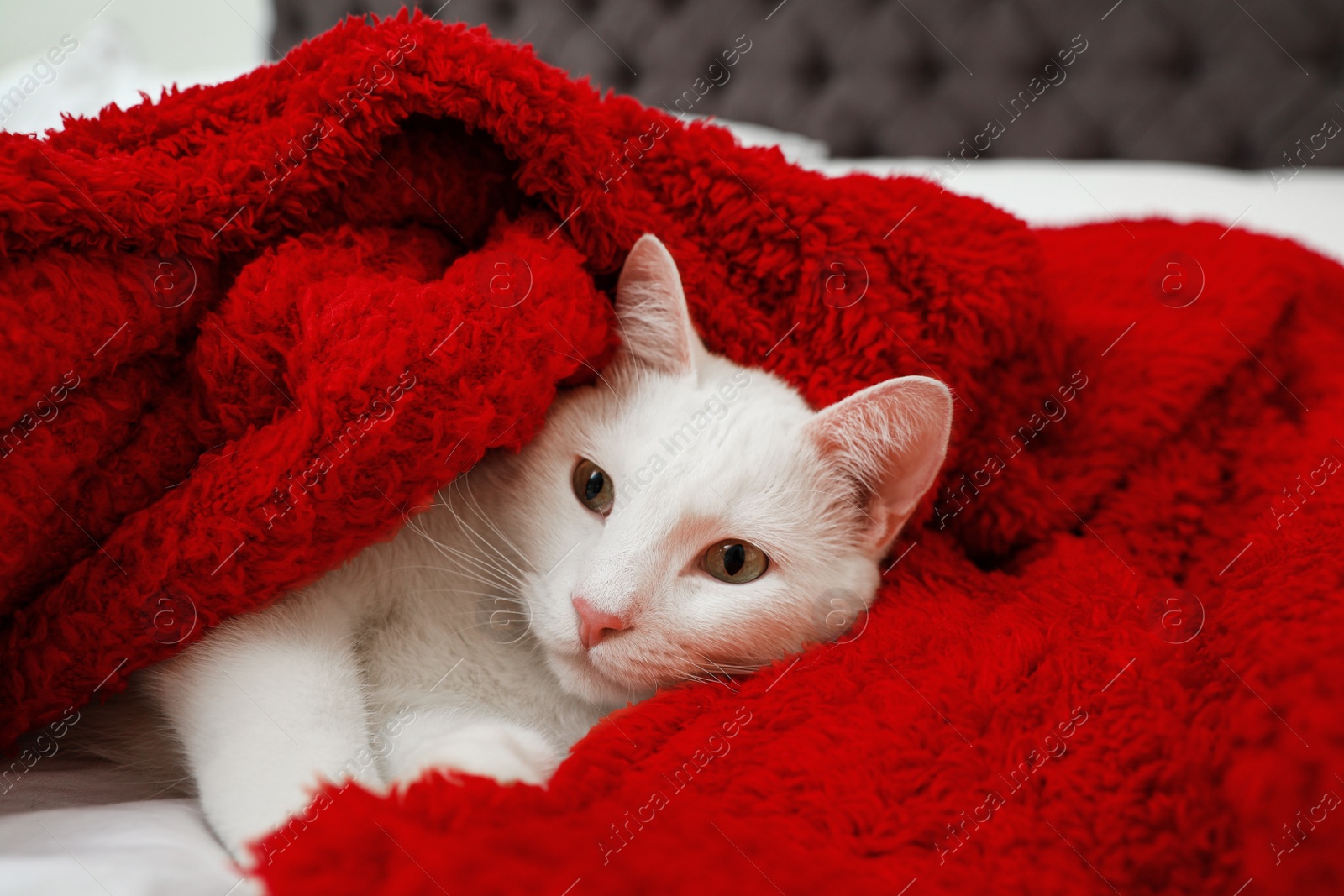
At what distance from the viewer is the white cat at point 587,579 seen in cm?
67

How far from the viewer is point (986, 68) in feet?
6.21

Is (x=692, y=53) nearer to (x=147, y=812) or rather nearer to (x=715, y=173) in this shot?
(x=715, y=173)

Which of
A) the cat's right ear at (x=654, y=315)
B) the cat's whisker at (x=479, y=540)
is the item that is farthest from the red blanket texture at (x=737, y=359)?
the cat's whisker at (x=479, y=540)

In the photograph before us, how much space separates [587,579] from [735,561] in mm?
153

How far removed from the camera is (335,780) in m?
0.61

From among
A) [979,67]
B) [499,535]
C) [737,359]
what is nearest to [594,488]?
[499,535]

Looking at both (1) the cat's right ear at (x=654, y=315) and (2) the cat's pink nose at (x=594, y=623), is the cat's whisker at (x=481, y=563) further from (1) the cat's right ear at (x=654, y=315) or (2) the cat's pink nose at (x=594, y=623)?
(1) the cat's right ear at (x=654, y=315)

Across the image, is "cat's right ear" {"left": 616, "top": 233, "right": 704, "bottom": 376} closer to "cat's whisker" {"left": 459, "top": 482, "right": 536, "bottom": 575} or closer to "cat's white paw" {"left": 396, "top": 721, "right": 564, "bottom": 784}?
"cat's whisker" {"left": 459, "top": 482, "right": 536, "bottom": 575}

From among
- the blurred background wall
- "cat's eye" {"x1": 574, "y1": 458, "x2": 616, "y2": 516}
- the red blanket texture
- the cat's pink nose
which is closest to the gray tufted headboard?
the blurred background wall

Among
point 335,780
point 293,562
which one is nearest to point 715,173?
point 293,562

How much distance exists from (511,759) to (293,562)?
242mm

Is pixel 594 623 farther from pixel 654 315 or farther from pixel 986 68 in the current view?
pixel 986 68

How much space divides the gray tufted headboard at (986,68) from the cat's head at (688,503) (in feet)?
4.72

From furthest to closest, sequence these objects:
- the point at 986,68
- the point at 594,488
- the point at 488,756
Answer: the point at 986,68
the point at 594,488
the point at 488,756
